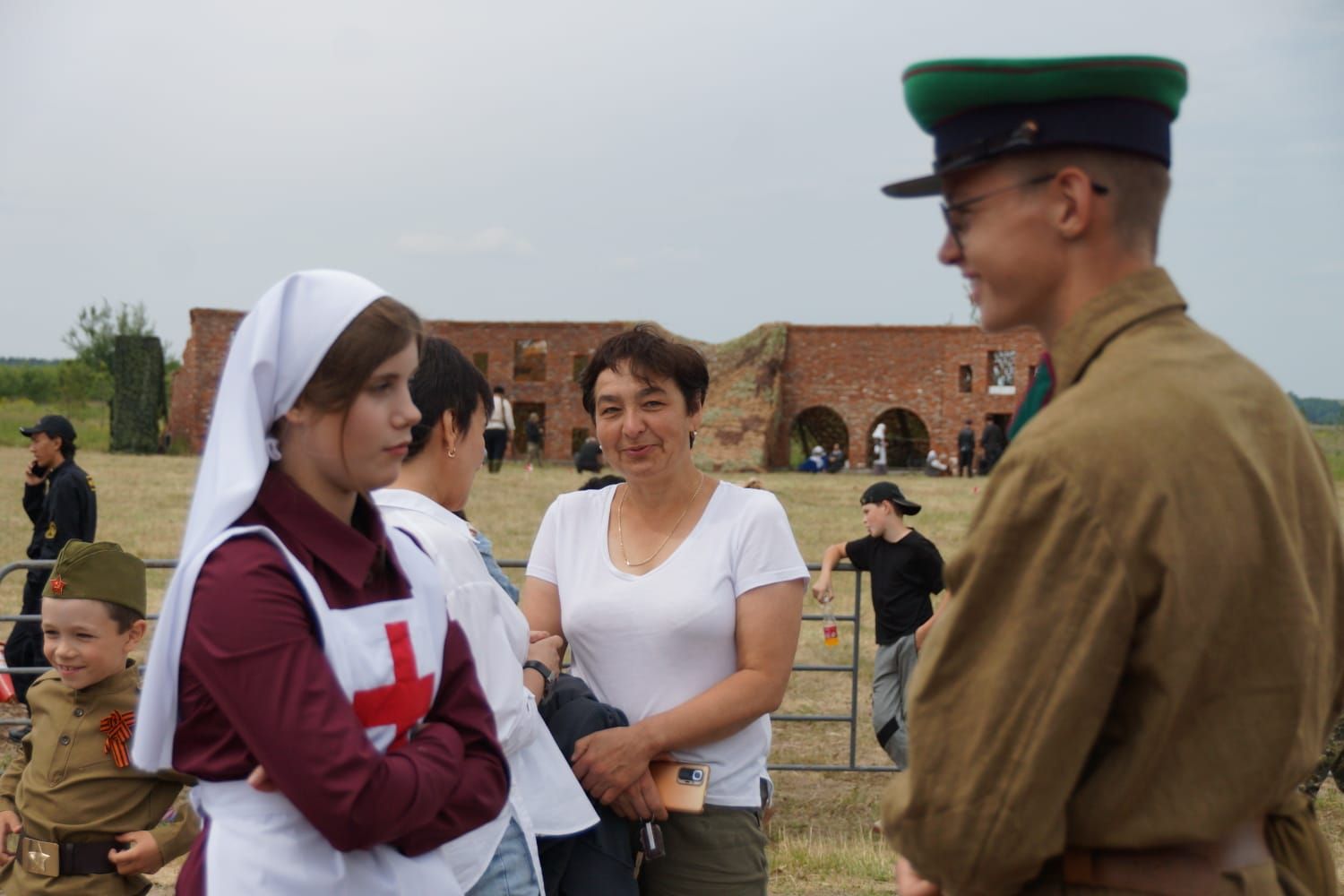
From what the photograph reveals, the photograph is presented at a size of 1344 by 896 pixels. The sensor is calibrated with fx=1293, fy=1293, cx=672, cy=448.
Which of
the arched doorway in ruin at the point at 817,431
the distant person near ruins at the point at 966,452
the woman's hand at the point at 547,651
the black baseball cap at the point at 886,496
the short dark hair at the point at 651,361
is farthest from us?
the arched doorway in ruin at the point at 817,431

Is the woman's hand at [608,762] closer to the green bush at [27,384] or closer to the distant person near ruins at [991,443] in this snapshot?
the distant person near ruins at [991,443]

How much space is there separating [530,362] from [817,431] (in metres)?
11.2

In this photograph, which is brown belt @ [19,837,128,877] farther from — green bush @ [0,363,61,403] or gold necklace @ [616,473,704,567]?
green bush @ [0,363,61,403]

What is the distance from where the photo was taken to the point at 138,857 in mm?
3201

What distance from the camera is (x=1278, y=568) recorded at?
1507 millimetres

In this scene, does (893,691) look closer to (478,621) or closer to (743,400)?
(478,621)

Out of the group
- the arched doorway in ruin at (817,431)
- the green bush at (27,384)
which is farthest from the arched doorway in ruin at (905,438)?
the green bush at (27,384)

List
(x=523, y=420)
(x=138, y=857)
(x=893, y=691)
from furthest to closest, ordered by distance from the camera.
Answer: (x=523, y=420) → (x=893, y=691) → (x=138, y=857)

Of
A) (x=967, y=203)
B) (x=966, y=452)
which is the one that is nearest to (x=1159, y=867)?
(x=967, y=203)

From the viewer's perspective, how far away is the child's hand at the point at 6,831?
10.9ft

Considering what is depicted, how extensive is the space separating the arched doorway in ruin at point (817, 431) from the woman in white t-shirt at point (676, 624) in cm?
4340

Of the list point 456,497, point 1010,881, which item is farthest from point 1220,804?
point 456,497

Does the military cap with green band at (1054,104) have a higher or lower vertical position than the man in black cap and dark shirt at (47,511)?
higher

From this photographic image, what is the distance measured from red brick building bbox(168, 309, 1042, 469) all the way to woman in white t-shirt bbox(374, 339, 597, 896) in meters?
36.6
